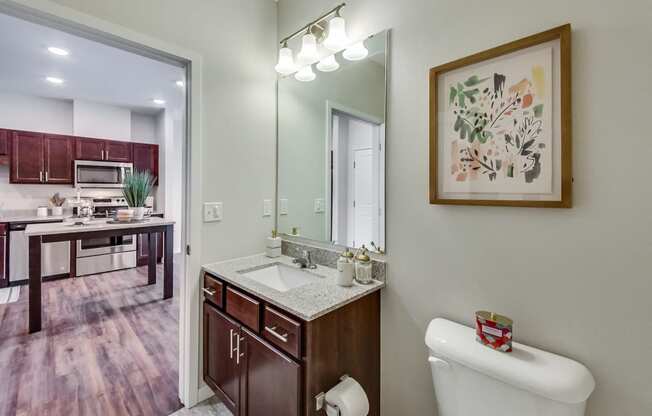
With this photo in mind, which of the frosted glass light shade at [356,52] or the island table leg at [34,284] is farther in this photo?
the island table leg at [34,284]

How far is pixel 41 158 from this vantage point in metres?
4.11

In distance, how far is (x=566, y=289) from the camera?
0.97m

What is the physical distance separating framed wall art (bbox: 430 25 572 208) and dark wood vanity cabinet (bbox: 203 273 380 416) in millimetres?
704

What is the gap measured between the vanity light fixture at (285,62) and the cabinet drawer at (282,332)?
1451 millimetres

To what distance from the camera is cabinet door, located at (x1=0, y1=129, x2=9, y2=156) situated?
3.81 meters

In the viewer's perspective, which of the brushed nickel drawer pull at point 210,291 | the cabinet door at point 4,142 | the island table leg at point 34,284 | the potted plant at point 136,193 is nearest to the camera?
the brushed nickel drawer pull at point 210,291

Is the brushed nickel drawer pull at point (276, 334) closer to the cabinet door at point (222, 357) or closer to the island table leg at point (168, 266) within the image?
the cabinet door at point (222, 357)

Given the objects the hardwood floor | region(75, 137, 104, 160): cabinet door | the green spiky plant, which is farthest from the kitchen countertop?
region(75, 137, 104, 160): cabinet door

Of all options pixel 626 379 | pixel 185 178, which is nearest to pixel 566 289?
pixel 626 379

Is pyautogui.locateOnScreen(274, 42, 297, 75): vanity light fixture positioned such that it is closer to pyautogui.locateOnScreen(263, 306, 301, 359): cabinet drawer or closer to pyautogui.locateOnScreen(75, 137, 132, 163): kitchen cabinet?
pyautogui.locateOnScreen(263, 306, 301, 359): cabinet drawer

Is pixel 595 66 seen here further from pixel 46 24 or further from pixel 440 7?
pixel 46 24

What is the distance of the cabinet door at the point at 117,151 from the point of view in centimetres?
464

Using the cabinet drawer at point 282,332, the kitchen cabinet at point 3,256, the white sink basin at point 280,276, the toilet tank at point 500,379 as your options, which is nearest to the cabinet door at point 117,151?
the kitchen cabinet at point 3,256

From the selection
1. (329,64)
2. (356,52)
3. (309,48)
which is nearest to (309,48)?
(309,48)
